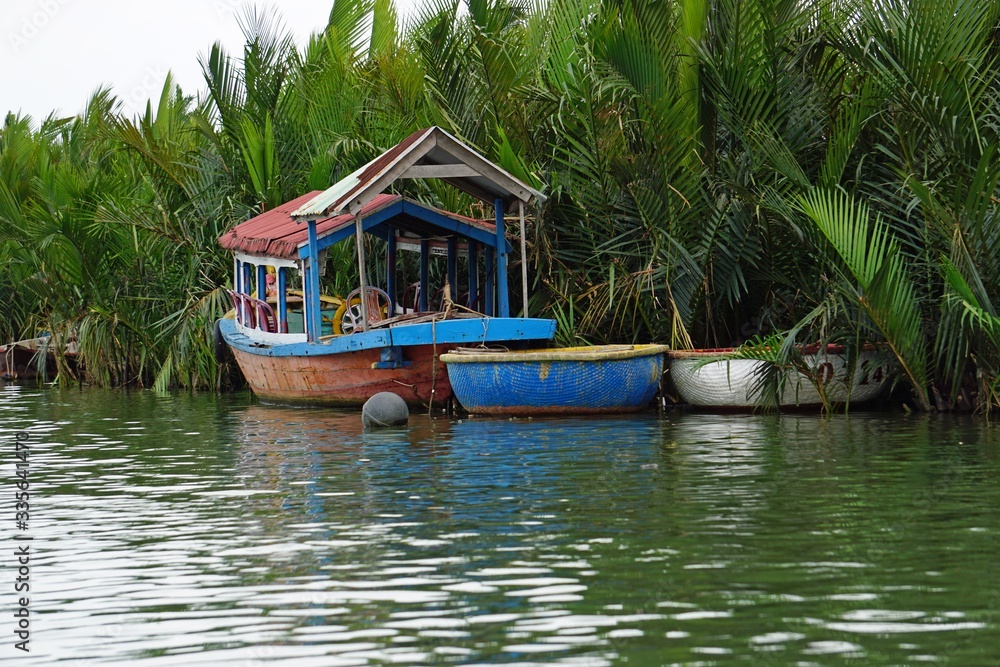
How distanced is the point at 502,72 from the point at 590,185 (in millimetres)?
2276

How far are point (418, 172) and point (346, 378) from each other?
260cm

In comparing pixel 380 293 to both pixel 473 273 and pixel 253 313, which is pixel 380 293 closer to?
pixel 473 273

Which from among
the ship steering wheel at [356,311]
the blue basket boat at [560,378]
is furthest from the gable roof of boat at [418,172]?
the blue basket boat at [560,378]

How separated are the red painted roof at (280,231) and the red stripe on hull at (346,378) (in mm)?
1355

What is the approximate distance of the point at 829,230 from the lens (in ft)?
41.9

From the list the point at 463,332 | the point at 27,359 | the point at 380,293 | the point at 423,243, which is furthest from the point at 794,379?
the point at 27,359

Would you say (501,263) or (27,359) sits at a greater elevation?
(501,263)

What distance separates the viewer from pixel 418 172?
15.8 m

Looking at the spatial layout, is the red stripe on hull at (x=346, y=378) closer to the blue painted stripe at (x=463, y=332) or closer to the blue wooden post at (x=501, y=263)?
the blue painted stripe at (x=463, y=332)

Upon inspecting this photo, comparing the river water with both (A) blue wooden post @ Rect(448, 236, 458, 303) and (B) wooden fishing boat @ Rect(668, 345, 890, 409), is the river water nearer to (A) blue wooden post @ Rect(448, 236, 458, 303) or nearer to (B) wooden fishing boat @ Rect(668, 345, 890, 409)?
(B) wooden fishing boat @ Rect(668, 345, 890, 409)

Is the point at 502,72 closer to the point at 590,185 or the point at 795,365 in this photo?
the point at 590,185

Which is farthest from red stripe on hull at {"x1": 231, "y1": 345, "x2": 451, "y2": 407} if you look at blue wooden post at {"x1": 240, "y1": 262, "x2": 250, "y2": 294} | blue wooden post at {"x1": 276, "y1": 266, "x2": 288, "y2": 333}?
blue wooden post at {"x1": 240, "y1": 262, "x2": 250, "y2": 294}

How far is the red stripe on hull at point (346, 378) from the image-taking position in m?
15.7

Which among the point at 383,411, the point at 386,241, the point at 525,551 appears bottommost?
the point at 525,551
